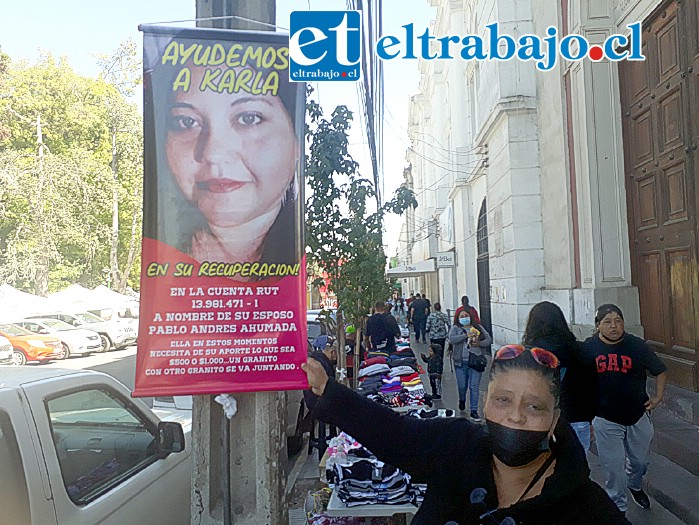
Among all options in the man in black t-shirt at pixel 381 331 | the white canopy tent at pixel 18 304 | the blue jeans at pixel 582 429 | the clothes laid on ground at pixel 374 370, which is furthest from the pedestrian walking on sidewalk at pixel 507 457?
the white canopy tent at pixel 18 304

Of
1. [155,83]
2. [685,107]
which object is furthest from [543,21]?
[155,83]

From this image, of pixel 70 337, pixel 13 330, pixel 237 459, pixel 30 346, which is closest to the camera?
pixel 237 459

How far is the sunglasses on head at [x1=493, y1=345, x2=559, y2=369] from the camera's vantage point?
1989 mm

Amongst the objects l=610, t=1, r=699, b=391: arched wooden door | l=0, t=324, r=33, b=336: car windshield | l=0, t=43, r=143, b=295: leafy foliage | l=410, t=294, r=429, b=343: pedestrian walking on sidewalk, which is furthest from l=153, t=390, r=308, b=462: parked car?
l=0, t=43, r=143, b=295: leafy foliage

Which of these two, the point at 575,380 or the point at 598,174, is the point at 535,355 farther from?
the point at 598,174

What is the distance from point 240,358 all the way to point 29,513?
41.8 inches

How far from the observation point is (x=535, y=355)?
2.00m

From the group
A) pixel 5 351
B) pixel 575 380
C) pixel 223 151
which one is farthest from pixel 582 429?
pixel 5 351

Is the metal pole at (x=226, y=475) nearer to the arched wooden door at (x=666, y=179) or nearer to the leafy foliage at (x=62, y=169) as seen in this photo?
the arched wooden door at (x=666, y=179)

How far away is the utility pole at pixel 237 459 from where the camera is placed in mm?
2666

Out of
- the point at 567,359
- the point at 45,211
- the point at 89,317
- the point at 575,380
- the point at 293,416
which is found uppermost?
the point at 45,211

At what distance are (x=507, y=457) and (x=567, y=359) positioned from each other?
9.68 feet

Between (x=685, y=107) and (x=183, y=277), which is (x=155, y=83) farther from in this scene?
(x=685, y=107)

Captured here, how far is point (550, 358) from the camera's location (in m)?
2.01
